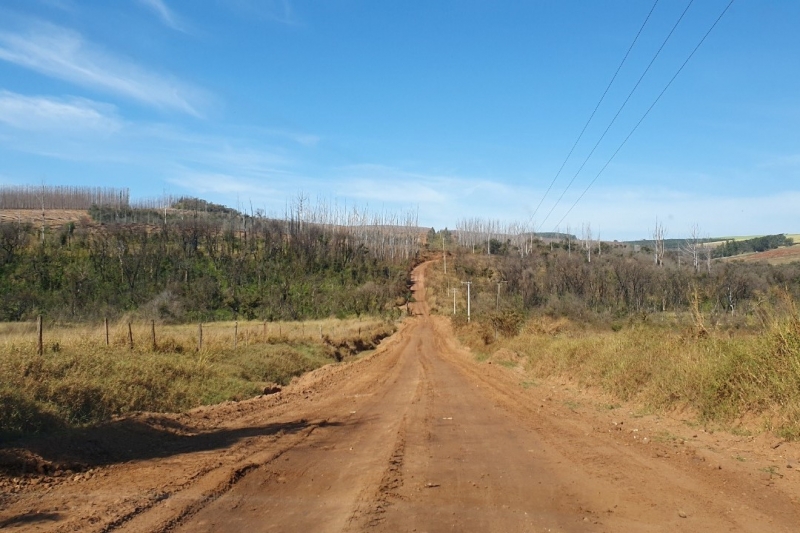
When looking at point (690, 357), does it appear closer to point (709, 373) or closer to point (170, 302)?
point (709, 373)

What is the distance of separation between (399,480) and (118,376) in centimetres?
914

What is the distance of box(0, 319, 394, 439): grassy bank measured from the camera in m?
10.8

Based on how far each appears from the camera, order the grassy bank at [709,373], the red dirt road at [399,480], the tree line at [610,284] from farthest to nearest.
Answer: the tree line at [610,284]
the grassy bank at [709,373]
the red dirt road at [399,480]

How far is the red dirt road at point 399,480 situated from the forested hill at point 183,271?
136ft

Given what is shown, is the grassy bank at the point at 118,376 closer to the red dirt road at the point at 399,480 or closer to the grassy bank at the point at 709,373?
the red dirt road at the point at 399,480

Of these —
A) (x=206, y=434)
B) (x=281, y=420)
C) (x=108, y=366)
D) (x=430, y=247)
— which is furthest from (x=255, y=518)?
(x=430, y=247)

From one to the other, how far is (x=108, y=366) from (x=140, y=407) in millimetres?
1715

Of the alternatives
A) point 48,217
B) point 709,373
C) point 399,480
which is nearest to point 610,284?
point 709,373

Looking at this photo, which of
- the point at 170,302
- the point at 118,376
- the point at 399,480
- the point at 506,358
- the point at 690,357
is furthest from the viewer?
the point at 170,302

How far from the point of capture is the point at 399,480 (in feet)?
25.0

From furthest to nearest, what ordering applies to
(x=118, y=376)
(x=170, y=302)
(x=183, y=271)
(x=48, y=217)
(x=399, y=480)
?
1. (x=48, y=217)
2. (x=183, y=271)
3. (x=170, y=302)
4. (x=118, y=376)
5. (x=399, y=480)

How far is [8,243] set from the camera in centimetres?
6109

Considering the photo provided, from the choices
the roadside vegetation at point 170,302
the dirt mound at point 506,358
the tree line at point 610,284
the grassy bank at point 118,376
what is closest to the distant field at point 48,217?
the roadside vegetation at point 170,302

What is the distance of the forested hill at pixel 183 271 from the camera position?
56.6 meters
